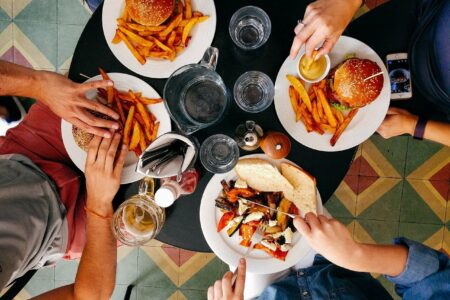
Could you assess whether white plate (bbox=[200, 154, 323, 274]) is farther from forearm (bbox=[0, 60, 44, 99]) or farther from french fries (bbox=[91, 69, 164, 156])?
forearm (bbox=[0, 60, 44, 99])

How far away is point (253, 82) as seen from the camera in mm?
1624

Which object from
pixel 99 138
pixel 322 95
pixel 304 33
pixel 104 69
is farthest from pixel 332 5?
pixel 99 138

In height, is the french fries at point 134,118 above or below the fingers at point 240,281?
above

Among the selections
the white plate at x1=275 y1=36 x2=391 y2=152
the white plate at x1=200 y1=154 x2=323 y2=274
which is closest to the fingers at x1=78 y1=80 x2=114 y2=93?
the white plate at x1=200 y1=154 x2=323 y2=274

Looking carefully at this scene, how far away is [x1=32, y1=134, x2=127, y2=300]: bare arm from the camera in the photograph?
5.26 ft

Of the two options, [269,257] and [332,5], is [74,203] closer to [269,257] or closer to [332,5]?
[269,257]

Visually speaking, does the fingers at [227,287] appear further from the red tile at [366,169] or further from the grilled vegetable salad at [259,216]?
the red tile at [366,169]

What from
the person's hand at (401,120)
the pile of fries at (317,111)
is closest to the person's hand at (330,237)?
the pile of fries at (317,111)

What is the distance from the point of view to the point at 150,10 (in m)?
1.50

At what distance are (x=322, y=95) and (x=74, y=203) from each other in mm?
1108

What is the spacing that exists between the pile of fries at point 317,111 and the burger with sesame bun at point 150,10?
1.70ft

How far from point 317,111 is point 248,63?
332mm

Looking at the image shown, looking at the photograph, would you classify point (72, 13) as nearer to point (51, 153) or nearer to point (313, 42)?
point (51, 153)

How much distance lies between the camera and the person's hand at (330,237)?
1.48 metres
